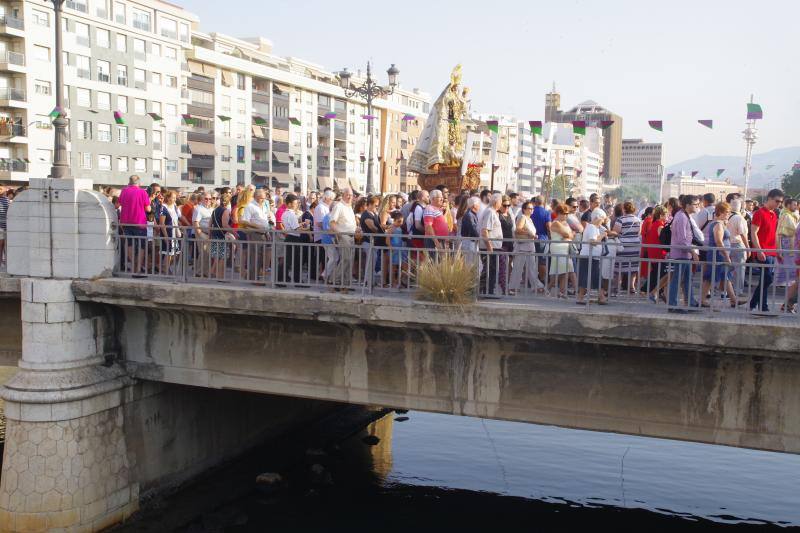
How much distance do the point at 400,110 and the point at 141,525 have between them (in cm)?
8710

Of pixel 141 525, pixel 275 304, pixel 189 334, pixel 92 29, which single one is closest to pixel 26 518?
pixel 141 525

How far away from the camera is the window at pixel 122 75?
55812mm

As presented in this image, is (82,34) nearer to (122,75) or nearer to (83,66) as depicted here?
(83,66)

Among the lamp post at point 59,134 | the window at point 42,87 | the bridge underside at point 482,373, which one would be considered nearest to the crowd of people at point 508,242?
the bridge underside at point 482,373

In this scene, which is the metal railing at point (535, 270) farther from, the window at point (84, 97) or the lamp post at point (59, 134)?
the window at point (84, 97)

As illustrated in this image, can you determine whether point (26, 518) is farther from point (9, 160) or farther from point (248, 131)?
point (248, 131)

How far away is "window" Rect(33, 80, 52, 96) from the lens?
4894 cm

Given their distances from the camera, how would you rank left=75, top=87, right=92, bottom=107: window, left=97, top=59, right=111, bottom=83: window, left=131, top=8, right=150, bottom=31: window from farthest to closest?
left=131, top=8, right=150, bottom=31: window, left=97, top=59, right=111, bottom=83: window, left=75, top=87, right=92, bottom=107: window

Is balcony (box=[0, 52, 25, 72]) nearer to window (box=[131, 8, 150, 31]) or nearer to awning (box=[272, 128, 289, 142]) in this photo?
window (box=[131, 8, 150, 31])

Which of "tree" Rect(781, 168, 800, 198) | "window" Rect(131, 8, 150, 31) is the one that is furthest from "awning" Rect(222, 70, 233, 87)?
"tree" Rect(781, 168, 800, 198)

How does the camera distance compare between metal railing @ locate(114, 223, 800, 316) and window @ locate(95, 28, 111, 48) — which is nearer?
metal railing @ locate(114, 223, 800, 316)

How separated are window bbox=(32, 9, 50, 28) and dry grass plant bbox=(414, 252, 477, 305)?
4703cm

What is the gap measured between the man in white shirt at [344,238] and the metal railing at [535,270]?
2cm

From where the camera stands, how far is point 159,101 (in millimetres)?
59438
